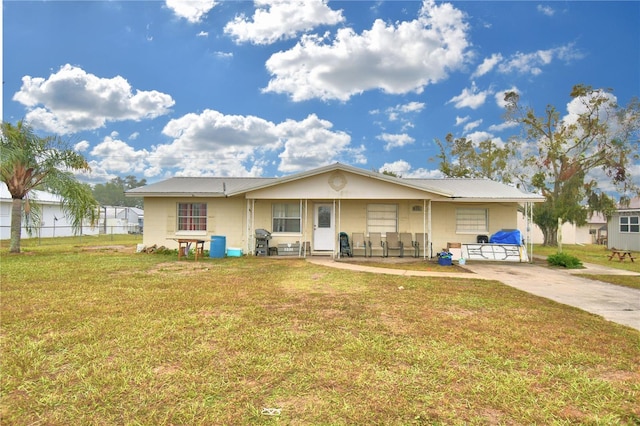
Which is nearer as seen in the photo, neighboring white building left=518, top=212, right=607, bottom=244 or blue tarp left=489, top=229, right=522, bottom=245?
blue tarp left=489, top=229, right=522, bottom=245

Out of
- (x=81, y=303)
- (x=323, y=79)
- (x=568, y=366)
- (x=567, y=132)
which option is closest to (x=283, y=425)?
(x=568, y=366)

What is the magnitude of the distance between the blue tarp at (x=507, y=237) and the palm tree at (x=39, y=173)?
16.5 m

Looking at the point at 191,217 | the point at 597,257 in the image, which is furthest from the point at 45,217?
the point at 597,257

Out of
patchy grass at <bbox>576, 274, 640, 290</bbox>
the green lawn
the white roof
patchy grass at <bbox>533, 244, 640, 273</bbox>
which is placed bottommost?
patchy grass at <bbox>533, 244, 640, 273</bbox>

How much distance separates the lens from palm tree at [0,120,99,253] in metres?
12.9

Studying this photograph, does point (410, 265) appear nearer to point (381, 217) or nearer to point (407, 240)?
point (407, 240)

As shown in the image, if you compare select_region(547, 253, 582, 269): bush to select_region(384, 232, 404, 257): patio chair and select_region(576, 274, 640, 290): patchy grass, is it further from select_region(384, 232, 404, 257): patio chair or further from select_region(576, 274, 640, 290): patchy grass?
select_region(384, 232, 404, 257): patio chair

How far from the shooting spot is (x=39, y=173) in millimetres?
13617

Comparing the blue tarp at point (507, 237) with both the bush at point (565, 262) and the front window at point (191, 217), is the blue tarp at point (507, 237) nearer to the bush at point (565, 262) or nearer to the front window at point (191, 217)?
the bush at point (565, 262)

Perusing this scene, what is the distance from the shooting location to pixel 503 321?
195 inches

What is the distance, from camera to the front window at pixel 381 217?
14477 mm

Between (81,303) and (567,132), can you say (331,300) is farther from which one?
(567,132)

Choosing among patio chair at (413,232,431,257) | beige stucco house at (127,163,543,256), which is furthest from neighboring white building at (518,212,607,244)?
patio chair at (413,232,431,257)

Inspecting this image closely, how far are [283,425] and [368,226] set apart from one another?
12.4 meters
